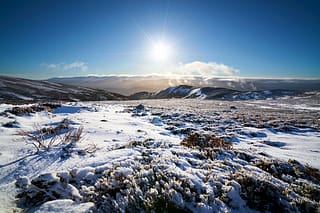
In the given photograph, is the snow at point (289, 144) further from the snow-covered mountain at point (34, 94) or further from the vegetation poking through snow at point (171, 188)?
the snow-covered mountain at point (34, 94)

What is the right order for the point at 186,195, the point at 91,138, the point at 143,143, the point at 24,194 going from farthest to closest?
the point at 91,138 < the point at 143,143 < the point at 24,194 < the point at 186,195

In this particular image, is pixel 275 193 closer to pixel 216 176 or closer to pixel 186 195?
pixel 216 176

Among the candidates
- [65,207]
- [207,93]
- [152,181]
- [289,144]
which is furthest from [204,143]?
[207,93]

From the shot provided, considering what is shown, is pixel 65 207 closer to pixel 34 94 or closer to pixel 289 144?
pixel 289 144

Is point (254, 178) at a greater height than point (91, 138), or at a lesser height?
greater

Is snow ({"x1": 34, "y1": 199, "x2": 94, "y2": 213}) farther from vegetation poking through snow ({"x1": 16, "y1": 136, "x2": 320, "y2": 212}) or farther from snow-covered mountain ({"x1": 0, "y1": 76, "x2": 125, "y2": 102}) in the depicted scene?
snow-covered mountain ({"x1": 0, "y1": 76, "x2": 125, "y2": 102})

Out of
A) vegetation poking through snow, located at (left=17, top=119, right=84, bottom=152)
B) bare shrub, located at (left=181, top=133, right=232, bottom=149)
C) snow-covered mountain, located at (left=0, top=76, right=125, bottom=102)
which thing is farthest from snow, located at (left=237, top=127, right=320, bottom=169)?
snow-covered mountain, located at (left=0, top=76, right=125, bottom=102)

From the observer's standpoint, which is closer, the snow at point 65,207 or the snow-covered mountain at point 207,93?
the snow at point 65,207

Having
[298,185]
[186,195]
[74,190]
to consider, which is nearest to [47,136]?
[74,190]

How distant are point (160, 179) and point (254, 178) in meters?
2.12

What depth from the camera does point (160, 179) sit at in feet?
12.7

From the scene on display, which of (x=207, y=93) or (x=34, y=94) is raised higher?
(x=34, y=94)

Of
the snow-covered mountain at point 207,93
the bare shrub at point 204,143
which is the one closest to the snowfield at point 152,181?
the bare shrub at point 204,143

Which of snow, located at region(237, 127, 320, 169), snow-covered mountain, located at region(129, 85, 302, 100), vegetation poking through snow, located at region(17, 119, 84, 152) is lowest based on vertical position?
snow-covered mountain, located at region(129, 85, 302, 100)
